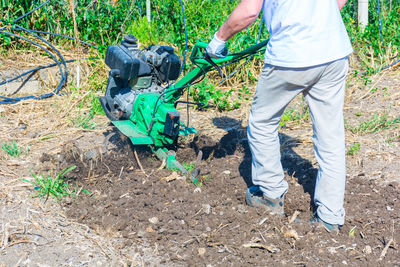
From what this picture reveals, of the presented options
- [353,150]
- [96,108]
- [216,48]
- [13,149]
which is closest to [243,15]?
[216,48]

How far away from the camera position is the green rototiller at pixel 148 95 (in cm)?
393

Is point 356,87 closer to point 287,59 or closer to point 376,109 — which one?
point 376,109

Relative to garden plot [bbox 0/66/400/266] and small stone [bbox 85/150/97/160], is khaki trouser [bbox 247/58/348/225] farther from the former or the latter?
small stone [bbox 85/150/97/160]

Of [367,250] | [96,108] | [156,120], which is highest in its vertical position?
[156,120]

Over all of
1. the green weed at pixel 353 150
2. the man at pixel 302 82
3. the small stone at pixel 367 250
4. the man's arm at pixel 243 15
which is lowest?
the green weed at pixel 353 150

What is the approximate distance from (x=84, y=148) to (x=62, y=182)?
772mm

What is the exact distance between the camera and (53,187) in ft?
12.2

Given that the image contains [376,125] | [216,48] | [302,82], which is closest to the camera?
[302,82]

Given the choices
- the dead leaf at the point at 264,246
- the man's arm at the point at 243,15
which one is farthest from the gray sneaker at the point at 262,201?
the man's arm at the point at 243,15

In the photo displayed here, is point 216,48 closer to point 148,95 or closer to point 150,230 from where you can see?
point 148,95

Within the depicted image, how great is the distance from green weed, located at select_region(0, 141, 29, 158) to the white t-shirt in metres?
2.55

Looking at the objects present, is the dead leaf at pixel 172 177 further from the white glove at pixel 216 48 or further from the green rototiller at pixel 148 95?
the white glove at pixel 216 48

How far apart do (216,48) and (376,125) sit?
242 centimetres

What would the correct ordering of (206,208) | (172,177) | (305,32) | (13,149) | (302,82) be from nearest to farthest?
1. (305,32)
2. (302,82)
3. (206,208)
4. (172,177)
5. (13,149)
